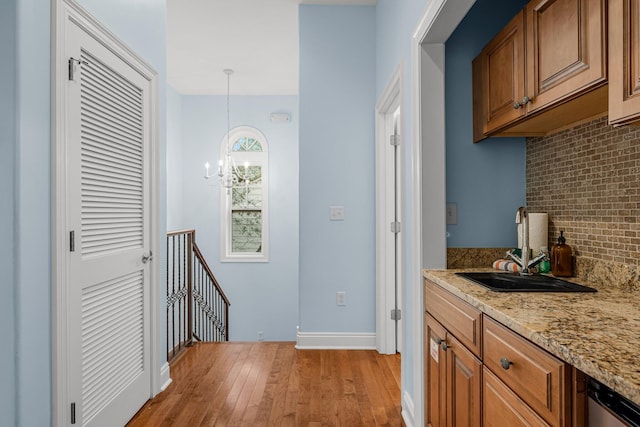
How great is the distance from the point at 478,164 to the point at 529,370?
54.8 inches

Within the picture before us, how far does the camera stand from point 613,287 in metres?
1.53

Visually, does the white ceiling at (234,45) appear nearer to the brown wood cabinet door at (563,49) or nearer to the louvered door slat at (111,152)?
the louvered door slat at (111,152)

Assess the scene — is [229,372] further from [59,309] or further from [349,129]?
[349,129]

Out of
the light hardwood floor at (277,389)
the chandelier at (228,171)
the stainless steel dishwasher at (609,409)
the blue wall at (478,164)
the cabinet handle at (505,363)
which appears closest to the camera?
the stainless steel dishwasher at (609,409)

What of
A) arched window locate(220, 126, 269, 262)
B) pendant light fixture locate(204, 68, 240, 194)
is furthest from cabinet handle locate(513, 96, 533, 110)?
arched window locate(220, 126, 269, 262)

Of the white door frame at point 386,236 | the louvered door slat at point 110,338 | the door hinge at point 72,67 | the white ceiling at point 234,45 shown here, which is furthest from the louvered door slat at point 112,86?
the white door frame at point 386,236

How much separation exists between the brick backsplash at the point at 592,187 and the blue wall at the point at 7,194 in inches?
87.5

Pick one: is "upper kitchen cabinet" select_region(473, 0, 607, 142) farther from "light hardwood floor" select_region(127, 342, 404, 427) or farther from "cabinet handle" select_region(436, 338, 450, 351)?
"light hardwood floor" select_region(127, 342, 404, 427)

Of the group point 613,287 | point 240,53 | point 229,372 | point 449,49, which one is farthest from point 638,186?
point 240,53

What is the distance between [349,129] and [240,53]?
1947mm

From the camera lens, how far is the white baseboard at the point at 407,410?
2.24 meters

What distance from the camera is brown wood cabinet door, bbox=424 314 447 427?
5.66ft

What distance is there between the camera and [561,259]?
179 cm

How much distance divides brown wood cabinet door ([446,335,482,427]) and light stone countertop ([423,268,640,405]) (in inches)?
8.5
